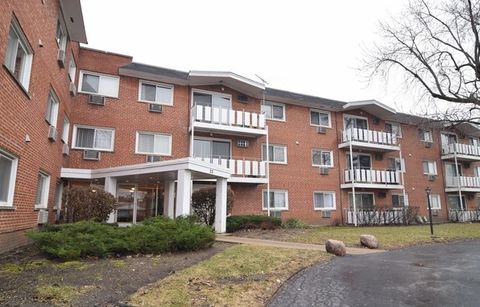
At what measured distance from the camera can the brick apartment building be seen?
9.42 metres

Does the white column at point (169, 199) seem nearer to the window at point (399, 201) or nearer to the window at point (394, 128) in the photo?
the window at point (399, 201)

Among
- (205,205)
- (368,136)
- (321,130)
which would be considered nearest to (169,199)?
(205,205)

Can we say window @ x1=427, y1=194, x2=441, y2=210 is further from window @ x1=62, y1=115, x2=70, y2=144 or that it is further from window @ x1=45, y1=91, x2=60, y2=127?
window @ x1=45, y1=91, x2=60, y2=127

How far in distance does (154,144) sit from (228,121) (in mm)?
4283

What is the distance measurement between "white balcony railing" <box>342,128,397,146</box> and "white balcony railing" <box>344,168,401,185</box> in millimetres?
2128

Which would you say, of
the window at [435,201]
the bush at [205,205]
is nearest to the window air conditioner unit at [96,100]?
the bush at [205,205]

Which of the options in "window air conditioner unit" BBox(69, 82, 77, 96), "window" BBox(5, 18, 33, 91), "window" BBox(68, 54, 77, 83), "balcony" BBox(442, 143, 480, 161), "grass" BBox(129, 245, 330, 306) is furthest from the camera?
"balcony" BBox(442, 143, 480, 161)

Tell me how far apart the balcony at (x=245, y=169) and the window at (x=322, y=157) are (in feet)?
16.0

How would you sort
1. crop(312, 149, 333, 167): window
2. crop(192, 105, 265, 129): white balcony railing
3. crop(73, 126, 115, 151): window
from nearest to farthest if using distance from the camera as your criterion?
crop(73, 126, 115, 151): window
crop(192, 105, 265, 129): white balcony railing
crop(312, 149, 333, 167): window

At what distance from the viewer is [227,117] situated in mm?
19391

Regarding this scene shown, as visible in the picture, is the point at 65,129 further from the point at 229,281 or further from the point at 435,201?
the point at 435,201

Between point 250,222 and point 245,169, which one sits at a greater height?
point 245,169

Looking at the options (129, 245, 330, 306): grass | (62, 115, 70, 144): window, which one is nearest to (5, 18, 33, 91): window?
(129, 245, 330, 306): grass

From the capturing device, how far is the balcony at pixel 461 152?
1126 inches
